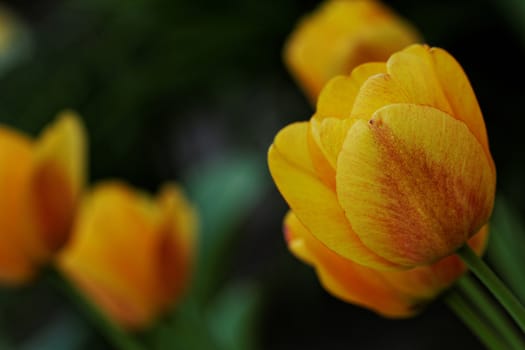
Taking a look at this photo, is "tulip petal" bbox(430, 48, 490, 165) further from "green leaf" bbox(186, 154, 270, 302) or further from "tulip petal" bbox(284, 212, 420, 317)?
"green leaf" bbox(186, 154, 270, 302)

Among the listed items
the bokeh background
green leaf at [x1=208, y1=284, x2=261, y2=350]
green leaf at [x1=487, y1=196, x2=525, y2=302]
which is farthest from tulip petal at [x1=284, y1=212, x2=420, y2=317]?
the bokeh background

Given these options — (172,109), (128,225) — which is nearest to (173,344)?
(128,225)

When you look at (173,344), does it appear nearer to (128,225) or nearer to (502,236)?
(128,225)

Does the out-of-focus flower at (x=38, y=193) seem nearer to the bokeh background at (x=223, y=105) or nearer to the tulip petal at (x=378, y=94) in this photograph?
the tulip petal at (x=378, y=94)

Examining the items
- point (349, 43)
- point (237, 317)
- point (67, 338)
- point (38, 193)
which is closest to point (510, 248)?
point (349, 43)

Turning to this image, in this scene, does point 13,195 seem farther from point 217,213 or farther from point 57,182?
point 217,213
